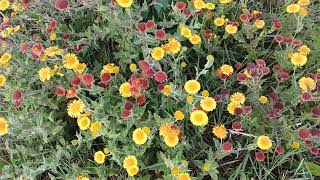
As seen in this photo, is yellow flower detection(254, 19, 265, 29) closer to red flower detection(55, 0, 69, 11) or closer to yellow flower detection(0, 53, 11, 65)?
red flower detection(55, 0, 69, 11)

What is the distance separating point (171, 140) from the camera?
1.71m

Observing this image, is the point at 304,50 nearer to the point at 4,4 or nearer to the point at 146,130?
the point at 146,130

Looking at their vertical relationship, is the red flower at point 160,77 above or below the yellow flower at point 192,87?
above

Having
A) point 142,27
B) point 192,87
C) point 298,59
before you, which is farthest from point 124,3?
point 298,59

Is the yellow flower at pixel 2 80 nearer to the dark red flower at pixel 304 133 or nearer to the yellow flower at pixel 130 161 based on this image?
the yellow flower at pixel 130 161

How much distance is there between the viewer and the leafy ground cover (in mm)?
1787

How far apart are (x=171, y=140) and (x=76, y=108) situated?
0.43 m

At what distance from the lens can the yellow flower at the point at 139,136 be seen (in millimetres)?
1726

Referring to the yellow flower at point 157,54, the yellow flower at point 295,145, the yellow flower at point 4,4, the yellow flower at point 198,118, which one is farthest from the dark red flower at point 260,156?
the yellow flower at point 4,4

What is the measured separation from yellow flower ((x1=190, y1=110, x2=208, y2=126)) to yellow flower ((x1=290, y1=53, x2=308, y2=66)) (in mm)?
499

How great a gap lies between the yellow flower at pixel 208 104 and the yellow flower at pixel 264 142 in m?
0.23

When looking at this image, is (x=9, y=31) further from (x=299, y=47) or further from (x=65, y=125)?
(x=299, y=47)

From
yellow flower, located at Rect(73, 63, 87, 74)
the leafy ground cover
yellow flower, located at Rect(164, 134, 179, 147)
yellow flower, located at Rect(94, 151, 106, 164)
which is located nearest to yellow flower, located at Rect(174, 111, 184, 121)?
the leafy ground cover

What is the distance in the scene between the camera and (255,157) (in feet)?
6.29
